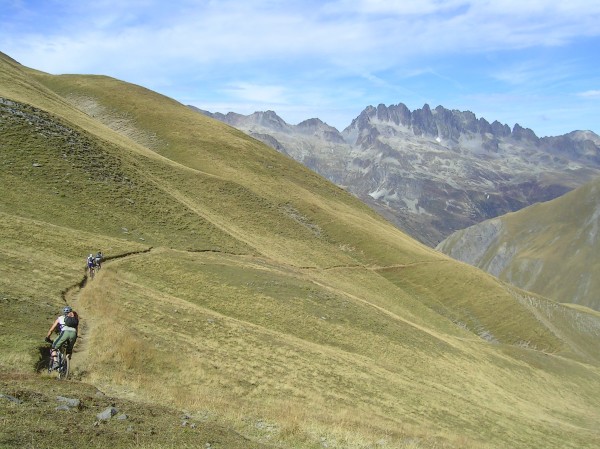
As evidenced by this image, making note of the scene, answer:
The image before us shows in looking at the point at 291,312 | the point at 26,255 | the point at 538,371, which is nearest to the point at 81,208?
the point at 26,255

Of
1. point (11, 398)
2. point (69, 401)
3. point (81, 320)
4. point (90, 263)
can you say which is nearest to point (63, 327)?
point (69, 401)

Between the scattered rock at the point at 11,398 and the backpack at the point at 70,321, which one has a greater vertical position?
the backpack at the point at 70,321

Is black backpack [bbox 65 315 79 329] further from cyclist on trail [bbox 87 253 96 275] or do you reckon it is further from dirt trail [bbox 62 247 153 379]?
cyclist on trail [bbox 87 253 96 275]

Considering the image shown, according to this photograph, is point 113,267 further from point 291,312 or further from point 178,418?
point 178,418

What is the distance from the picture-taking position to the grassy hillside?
62.2 feet

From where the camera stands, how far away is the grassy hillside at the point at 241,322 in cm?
1895

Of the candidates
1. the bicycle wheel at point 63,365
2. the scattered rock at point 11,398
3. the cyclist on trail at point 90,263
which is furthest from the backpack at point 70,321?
the cyclist on trail at point 90,263

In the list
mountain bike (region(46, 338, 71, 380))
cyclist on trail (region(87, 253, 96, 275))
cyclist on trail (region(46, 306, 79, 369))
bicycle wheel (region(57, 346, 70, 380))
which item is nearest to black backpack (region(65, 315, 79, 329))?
cyclist on trail (region(46, 306, 79, 369))

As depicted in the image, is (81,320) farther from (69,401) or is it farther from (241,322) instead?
(69,401)

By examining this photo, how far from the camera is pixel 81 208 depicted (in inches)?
2060

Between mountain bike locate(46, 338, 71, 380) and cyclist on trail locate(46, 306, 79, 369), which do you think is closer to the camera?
mountain bike locate(46, 338, 71, 380)

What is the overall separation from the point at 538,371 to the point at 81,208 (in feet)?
215

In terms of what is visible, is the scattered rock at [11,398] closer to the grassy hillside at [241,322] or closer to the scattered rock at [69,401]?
the grassy hillside at [241,322]

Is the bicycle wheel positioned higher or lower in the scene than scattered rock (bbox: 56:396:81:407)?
lower
